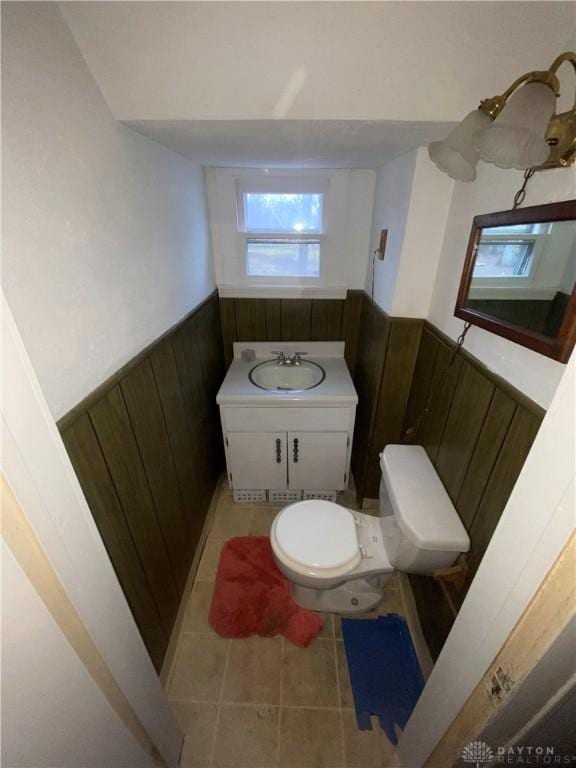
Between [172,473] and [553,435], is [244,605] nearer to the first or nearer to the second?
[172,473]

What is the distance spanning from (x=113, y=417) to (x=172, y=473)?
503 millimetres

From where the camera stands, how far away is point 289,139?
3.43ft

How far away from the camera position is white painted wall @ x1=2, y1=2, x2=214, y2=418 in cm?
57

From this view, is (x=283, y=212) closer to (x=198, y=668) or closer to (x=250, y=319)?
(x=250, y=319)

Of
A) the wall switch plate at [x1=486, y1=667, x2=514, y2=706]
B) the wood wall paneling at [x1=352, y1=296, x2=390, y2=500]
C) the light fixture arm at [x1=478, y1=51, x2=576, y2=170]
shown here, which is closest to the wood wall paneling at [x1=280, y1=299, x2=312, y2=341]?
the wood wall paneling at [x1=352, y1=296, x2=390, y2=500]

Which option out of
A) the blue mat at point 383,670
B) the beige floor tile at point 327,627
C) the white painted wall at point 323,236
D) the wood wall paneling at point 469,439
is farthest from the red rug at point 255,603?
the white painted wall at point 323,236

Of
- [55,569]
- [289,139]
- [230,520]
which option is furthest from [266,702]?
[289,139]

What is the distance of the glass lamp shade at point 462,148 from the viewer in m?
0.62

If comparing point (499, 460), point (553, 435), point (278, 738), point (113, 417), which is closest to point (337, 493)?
point (278, 738)

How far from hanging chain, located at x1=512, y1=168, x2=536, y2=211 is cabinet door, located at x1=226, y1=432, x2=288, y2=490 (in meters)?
1.30

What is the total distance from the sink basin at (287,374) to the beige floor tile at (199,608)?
1.11m

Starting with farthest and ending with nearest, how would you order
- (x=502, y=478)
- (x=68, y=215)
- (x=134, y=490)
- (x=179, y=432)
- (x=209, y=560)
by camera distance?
(x=209, y=560) → (x=179, y=432) → (x=134, y=490) → (x=502, y=478) → (x=68, y=215)

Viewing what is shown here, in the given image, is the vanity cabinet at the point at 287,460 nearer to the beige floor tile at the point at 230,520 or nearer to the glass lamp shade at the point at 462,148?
the beige floor tile at the point at 230,520

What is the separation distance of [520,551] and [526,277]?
0.65 meters
